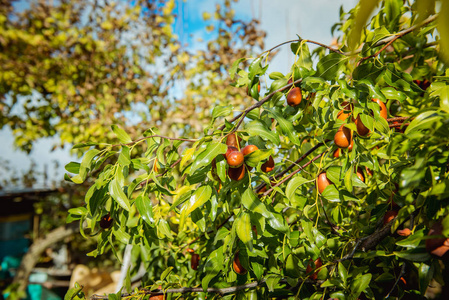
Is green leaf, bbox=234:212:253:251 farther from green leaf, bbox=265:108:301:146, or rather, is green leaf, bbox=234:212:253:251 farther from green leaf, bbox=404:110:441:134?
green leaf, bbox=404:110:441:134

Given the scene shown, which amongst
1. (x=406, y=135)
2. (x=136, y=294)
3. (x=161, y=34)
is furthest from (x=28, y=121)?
(x=406, y=135)

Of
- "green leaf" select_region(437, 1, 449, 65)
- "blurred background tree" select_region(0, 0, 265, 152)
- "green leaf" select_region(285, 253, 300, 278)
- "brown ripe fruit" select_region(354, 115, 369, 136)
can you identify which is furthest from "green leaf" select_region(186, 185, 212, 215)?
"blurred background tree" select_region(0, 0, 265, 152)

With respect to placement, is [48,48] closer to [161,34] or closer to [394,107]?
[161,34]

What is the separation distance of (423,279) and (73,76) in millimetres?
4288


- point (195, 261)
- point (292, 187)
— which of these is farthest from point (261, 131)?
point (195, 261)

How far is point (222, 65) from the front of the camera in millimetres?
3705

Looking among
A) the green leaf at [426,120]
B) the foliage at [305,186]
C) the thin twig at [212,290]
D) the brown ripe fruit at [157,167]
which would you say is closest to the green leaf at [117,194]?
the foliage at [305,186]

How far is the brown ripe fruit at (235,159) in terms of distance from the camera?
0.65m

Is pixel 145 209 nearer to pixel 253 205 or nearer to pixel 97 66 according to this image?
pixel 253 205

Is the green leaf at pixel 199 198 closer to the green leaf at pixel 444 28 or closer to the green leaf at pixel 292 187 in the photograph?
the green leaf at pixel 292 187

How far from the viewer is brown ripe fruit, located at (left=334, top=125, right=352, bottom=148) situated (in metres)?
0.75

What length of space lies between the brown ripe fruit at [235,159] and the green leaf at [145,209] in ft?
0.82

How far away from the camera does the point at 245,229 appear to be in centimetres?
61

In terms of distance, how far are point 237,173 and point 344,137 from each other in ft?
1.01
